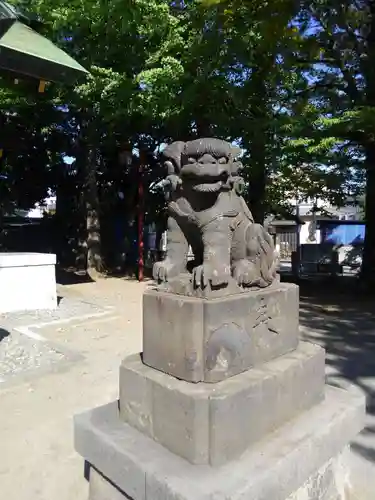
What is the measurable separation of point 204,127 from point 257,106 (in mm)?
1349

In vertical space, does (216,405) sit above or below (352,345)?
above

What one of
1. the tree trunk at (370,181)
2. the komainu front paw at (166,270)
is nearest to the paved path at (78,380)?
the komainu front paw at (166,270)

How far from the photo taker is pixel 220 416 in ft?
6.39

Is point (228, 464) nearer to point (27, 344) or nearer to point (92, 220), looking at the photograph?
point (27, 344)

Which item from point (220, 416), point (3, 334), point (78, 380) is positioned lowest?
point (78, 380)

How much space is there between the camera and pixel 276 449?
2062 mm

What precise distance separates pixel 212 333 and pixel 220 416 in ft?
1.28

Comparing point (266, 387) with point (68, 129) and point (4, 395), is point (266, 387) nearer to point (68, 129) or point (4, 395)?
point (4, 395)

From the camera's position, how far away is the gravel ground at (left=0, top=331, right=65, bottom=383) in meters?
4.57

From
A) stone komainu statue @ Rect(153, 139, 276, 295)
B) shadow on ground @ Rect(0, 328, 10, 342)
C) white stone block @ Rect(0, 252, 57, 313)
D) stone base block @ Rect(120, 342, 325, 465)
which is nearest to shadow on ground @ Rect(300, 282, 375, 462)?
stone base block @ Rect(120, 342, 325, 465)

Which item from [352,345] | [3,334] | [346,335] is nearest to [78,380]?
[3,334]

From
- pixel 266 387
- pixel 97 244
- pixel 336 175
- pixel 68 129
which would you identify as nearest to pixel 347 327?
pixel 336 175

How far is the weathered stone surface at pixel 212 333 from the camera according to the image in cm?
208

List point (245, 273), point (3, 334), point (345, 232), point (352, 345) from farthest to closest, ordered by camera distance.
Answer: point (345, 232), point (3, 334), point (352, 345), point (245, 273)
